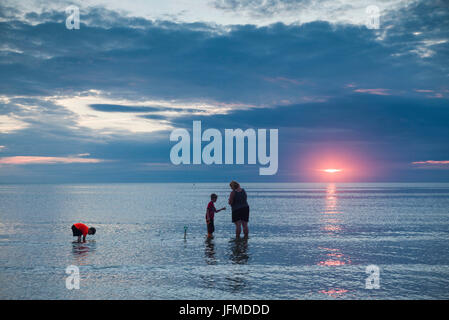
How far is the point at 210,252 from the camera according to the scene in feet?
49.1

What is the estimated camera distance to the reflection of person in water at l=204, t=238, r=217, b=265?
43.4ft

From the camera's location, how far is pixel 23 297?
902cm

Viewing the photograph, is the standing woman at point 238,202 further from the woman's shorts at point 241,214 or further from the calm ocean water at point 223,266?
the calm ocean water at point 223,266

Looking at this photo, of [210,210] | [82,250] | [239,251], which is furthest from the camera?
[210,210]

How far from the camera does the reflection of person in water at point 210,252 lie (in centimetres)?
1323

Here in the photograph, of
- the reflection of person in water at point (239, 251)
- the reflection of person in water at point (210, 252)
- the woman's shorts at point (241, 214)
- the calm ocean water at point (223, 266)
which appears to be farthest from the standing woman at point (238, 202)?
the reflection of person in water at point (210, 252)

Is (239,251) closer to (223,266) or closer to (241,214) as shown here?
(241,214)

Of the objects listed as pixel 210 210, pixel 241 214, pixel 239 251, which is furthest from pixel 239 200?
pixel 239 251

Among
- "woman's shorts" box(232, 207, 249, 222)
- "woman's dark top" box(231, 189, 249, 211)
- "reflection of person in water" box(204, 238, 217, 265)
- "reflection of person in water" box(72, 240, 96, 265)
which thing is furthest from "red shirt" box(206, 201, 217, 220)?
"reflection of person in water" box(72, 240, 96, 265)

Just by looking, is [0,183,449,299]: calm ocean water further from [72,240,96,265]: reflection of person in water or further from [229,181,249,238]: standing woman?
[229,181,249,238]: standing woman
